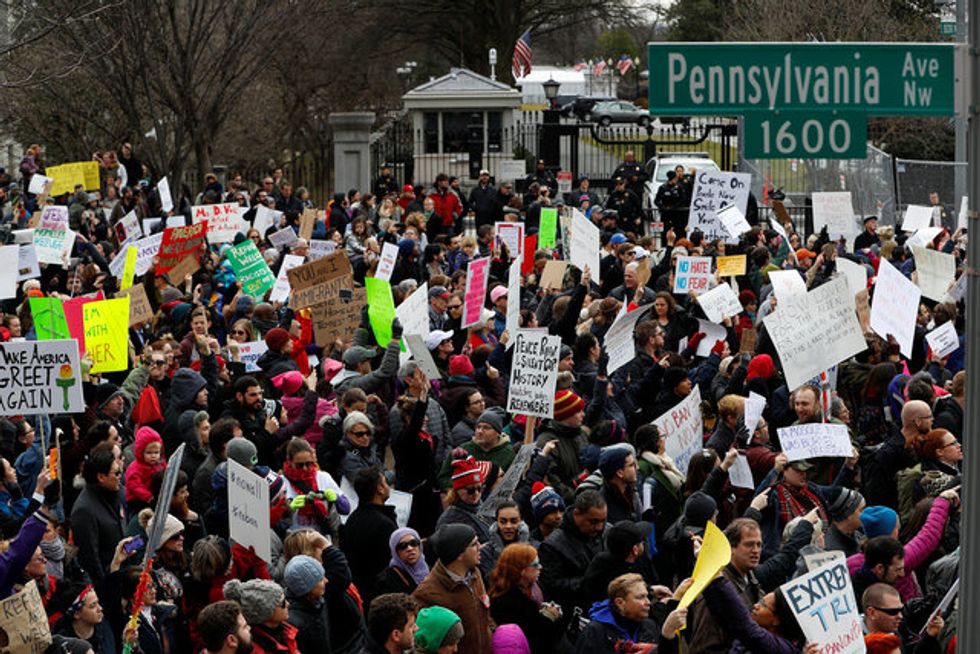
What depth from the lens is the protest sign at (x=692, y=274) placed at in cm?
1642

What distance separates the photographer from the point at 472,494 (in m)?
9.12

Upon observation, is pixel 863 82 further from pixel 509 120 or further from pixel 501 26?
pixel 501 26

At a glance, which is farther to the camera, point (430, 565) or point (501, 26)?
point (501, 26)

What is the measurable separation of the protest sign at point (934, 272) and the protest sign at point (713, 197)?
4.23 metres

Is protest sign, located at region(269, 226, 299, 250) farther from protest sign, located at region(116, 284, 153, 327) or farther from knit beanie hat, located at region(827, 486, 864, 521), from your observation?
knit beanie hat, located at region(827, 486, 864, 521)

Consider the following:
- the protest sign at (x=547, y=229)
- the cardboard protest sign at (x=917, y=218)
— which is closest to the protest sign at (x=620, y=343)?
the protest sign at (x=547, y=229)

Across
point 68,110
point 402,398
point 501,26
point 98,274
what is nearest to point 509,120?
point 68,110

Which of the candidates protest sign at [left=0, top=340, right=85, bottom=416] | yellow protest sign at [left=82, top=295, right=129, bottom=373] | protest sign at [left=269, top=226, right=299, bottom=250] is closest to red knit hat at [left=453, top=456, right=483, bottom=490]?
protest sign at [left=0, top=340, right=85, bottom=416]

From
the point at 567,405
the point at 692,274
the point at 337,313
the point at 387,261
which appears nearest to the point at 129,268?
the point at 387,261

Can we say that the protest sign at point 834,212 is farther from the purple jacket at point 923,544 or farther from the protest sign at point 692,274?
the purple jacket at point 923,544

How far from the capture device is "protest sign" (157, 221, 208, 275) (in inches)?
702

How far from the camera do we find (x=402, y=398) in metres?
11.3

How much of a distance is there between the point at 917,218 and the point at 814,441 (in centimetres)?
1419

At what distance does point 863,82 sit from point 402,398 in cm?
464
